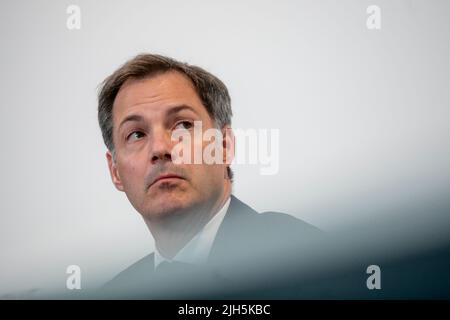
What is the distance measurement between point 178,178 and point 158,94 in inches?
14.4

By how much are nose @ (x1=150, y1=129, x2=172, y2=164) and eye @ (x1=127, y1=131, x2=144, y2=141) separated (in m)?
0.07

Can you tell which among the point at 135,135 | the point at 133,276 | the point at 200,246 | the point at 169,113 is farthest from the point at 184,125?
the point at 133,276

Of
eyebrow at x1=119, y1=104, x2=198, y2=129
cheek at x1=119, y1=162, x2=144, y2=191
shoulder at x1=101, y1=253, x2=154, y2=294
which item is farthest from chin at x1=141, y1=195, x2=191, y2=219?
eyebrow at x1=119, y1=104, x2=198, y2=129

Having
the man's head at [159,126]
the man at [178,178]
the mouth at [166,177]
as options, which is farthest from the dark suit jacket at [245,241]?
the mouth at [166,177]

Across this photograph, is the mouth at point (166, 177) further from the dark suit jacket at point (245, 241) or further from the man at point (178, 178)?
the dark suit jacket at point (245, 241)

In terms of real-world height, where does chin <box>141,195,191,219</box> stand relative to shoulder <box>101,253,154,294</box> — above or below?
above

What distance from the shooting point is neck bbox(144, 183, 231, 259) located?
2366mm

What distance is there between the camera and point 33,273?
2467 mm

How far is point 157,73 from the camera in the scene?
243 centimetres

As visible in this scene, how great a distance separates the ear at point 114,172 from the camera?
8.05 feet

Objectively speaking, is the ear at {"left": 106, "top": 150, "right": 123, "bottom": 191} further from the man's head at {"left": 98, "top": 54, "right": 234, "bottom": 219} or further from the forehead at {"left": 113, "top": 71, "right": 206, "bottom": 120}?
the forehead at {"left": 113, "top": 71, "right": 206, "bottom": 120}
